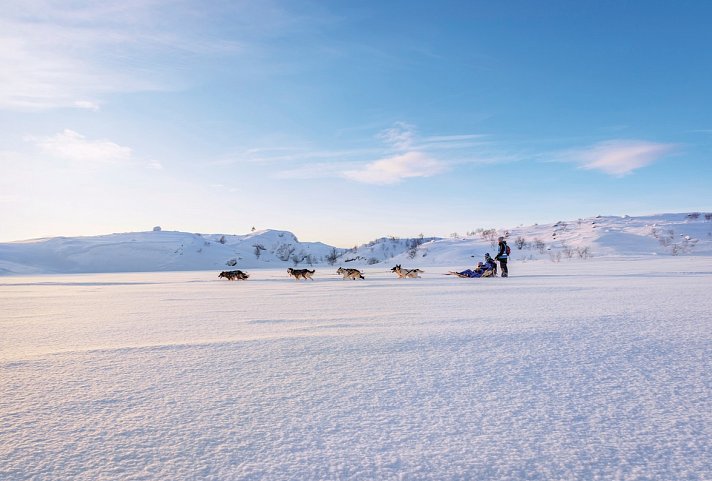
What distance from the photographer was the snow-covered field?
4.69ft

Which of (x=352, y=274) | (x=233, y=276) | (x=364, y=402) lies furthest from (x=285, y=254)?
(x=364, y=402)

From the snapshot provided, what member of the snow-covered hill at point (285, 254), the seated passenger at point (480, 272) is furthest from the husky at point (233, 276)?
the snow-covered hill at point (285, 254)

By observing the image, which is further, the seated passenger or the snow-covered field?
the seated passenger

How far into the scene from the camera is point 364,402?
195cm

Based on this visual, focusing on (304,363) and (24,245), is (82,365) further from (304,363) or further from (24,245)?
(24,245)

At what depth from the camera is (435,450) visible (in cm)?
151

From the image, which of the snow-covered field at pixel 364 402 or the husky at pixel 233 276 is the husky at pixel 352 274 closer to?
the husky at pixel 233 276

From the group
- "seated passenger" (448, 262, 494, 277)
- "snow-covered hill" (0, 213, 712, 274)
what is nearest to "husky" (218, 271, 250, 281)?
"seated passenger" (448, 262, 494, 277)

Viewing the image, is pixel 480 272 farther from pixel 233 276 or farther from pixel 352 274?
pixel 233 276

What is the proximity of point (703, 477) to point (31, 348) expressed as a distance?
387cm

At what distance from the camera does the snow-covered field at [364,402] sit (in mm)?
1431

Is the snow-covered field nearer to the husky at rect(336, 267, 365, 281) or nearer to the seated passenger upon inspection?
the husky at rect(336, 267, 365, 281)

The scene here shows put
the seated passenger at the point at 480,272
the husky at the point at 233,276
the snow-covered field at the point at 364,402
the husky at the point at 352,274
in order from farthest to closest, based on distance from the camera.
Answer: the husky at the point at 233,276 → the seated passenger at the point at 480,272 → the husky at the point at 352,274 → the snow-covered field at the point at 364,402

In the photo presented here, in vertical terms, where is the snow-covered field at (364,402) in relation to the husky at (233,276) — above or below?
below
